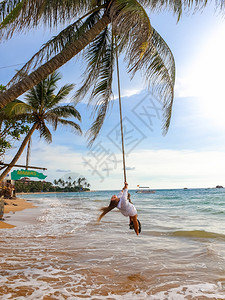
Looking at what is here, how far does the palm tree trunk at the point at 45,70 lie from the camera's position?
4582 millimetres

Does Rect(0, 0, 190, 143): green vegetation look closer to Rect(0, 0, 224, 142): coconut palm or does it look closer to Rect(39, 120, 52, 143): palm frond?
Rect(0, 0, 224, 142): coconut palm

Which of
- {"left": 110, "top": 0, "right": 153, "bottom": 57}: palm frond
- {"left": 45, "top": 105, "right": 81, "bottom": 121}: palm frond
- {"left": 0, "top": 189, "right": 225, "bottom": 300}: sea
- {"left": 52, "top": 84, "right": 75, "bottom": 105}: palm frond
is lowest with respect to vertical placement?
{"left": 0, "top": 189, "right": 225, "bottom": 300}: sea

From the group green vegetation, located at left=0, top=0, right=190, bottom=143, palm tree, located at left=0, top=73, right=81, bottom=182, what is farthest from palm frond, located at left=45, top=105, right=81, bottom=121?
green vegetation, located at left=0, top=0, right=190, bottom=143

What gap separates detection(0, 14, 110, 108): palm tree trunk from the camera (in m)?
4.58

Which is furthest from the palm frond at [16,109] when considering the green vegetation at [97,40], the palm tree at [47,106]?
the green vegetation at [97,40]

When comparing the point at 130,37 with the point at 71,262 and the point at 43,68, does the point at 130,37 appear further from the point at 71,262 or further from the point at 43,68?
the point at 71,262

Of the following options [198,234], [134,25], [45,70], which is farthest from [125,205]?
[198,234]

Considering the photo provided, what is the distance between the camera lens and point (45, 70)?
4.90 m

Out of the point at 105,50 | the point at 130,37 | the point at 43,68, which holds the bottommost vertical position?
the point at 43,68

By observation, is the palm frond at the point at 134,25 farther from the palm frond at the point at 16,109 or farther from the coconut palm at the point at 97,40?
the palm frond at the point at 16,109

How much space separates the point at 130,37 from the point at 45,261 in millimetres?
4832

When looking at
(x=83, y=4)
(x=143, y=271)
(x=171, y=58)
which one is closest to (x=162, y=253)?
(x=143, y=271)

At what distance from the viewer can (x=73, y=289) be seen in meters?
3.74

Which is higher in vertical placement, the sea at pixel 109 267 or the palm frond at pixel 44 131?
the palm frond at pixel 44 131
